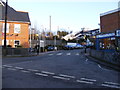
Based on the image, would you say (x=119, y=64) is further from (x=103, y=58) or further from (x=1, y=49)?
(x=1, y=49)

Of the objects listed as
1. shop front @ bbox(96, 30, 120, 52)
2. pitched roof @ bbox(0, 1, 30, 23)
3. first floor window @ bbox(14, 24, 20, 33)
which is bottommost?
shop front @ bbox(96, 30, 120, 52)

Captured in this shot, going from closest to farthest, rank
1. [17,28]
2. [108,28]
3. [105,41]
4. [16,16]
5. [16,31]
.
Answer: [105,41] < [16,31] < [17,28] < [108,28] < [16,16]

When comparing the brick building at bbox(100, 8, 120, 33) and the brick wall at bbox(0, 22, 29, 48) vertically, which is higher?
the brick building at bbox(100, 8, 120, 33)

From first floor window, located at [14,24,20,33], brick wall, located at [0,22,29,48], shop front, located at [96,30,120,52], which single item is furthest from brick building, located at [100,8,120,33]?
first floor window, located at [14,24,20,33]

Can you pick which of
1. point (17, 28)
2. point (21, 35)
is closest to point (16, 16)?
point (17, 28)

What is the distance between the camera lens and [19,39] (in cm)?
3459

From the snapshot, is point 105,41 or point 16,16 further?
point 16,16

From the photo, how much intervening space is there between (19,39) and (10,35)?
1.98 m

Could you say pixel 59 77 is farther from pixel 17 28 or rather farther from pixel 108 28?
pixel 108 28

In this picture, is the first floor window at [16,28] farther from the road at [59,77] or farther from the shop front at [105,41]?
the road at [59,77]

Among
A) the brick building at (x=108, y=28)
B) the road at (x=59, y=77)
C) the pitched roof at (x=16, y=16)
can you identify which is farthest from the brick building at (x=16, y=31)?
the road at (x=59, y=77)

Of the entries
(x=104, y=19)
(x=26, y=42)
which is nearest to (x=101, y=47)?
(x=104, y=19)

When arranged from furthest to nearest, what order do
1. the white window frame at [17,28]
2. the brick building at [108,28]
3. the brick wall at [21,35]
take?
1. the white window frame at [17,28]
2. the brick wall at [21,35]
3. the brick building at [108,28]

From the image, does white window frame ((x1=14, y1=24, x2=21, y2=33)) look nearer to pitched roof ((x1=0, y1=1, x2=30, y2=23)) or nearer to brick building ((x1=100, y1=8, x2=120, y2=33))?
pitched roof ((x1=0, y1=1, x2=30, y2=23))
